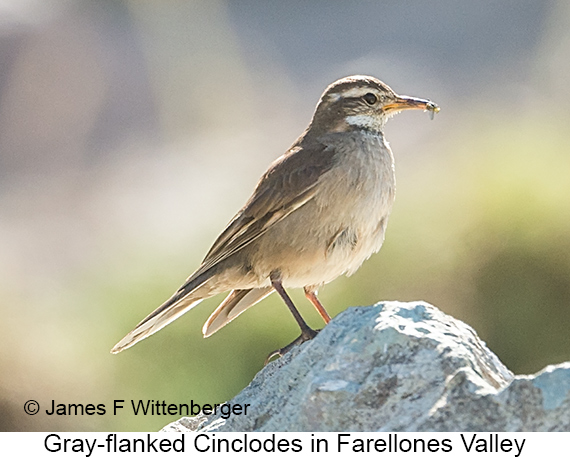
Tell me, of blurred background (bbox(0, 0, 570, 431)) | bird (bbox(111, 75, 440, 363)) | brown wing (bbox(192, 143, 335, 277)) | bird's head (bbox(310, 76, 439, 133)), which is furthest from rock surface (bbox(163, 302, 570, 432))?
blurred background (bbox(0, 0, 570, 431))

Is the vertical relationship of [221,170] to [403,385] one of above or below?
below

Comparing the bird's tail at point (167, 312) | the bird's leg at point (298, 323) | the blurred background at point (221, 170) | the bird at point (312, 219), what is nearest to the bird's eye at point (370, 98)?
the bird at point (312, 219)

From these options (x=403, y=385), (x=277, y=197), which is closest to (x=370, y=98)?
(x=277, y=197)

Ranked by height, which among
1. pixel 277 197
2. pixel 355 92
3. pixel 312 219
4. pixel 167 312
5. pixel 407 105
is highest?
pixel 355 92

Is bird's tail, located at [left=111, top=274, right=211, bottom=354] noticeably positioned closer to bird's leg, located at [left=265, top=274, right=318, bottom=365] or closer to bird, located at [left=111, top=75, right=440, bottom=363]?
bird, located at [left=111, top=75, right=440, bottom=363]

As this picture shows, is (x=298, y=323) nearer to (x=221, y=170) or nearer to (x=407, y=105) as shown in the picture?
(x=407, y=105)
